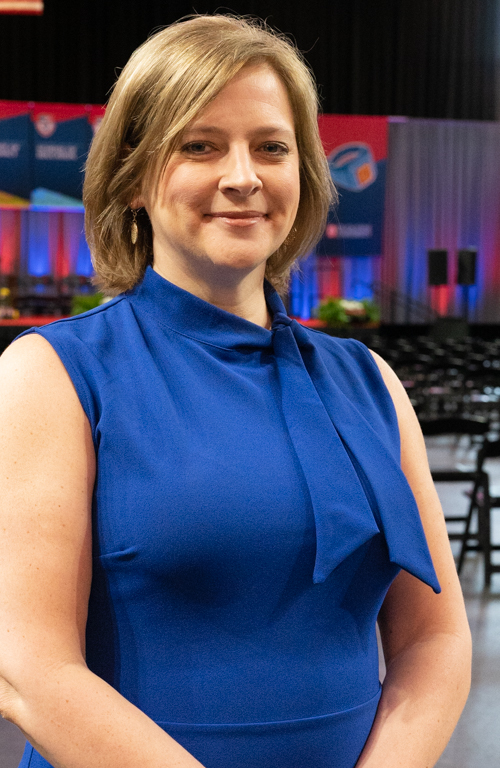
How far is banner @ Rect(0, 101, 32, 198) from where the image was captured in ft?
51.1

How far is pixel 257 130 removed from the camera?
1050mm

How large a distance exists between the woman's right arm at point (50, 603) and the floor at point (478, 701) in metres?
2.41

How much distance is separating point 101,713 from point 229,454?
1.01 ft

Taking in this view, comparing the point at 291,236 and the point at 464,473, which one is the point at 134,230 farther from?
the point at 464,473

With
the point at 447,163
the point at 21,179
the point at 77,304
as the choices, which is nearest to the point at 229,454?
the point at 77,304

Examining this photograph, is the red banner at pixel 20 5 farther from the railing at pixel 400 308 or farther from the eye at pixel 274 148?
A: the eye at pixel 274 148

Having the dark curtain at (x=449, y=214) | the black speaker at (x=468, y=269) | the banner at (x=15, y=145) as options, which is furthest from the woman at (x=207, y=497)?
the dark curtain at (x=449, y=214)

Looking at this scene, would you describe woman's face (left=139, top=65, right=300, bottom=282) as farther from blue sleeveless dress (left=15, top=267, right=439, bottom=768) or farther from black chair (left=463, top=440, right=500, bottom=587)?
black chair (left=463, top=440, right=500, bottom=587)

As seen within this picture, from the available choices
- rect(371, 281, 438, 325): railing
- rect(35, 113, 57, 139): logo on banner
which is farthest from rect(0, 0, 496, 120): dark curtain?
rect(371, 281, 438, 325): railing

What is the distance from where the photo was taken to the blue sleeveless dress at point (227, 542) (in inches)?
36.5

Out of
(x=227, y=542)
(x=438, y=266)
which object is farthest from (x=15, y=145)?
(x=227, y=542)

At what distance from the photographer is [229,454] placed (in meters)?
0.97

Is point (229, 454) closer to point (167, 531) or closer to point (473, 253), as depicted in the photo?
point (167, 531)

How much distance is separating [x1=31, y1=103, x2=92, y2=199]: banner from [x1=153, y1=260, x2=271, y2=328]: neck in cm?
1524
